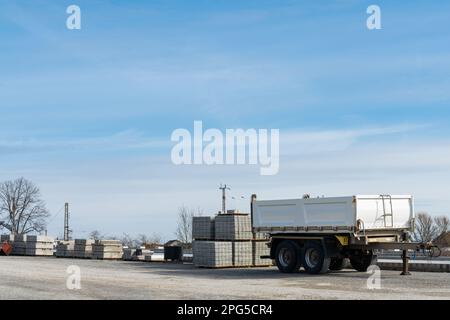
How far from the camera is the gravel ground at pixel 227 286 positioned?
47.6ft

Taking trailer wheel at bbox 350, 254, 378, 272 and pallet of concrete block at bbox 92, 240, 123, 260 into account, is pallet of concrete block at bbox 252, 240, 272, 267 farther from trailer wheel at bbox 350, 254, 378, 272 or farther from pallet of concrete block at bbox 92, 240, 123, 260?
pallet of concrete block at bbox 92, 240, 123, 260

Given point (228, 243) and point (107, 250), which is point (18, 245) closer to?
point (107, 250)

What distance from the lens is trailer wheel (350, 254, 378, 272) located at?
21.9 metres

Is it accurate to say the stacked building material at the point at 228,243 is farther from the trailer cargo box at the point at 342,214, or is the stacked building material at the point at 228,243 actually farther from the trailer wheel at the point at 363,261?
the trailer wheel at the point at 363,261

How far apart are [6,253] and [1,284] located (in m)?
25.2

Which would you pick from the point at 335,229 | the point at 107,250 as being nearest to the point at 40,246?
the point at 107,250

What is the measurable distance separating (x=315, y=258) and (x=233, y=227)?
17.8ft

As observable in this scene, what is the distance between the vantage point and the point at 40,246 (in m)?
41.0

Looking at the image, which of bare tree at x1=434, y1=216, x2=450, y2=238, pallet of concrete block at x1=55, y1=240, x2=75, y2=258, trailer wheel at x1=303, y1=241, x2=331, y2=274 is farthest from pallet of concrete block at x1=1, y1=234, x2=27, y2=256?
bare tree at x1=434, y1=216, x2=450, y2=238

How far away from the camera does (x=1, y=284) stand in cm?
1806

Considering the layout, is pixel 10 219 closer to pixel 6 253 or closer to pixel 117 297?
pixel 6 253

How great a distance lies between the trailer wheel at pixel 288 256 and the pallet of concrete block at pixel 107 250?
1599 centimetres
